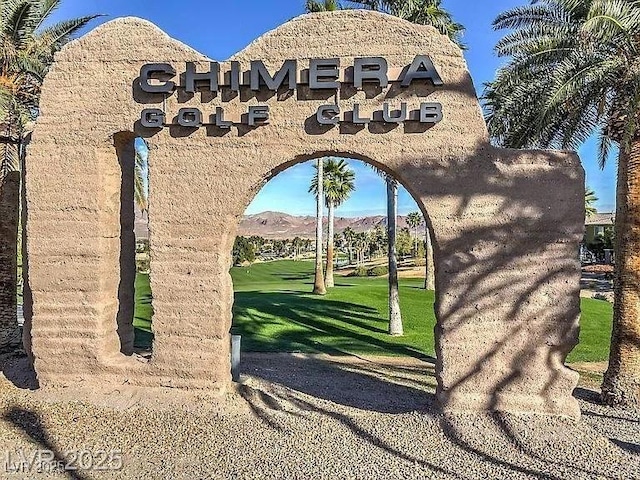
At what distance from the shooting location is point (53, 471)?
7.43m

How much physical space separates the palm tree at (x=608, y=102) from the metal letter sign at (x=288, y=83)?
287cm

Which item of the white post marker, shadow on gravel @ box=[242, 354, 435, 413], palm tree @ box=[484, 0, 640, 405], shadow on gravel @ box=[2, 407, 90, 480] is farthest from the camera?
the white post marker

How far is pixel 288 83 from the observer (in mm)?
9500

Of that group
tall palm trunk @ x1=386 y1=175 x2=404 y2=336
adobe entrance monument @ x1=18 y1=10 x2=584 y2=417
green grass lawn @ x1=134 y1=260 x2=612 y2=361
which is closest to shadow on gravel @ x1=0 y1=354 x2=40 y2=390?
adobe entrance monument @ x1=18 y1=10 x2=584 y2=417

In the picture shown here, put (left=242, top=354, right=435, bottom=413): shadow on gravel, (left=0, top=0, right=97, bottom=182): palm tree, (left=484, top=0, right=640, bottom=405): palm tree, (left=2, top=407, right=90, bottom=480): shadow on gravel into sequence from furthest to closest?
(left=0, top=0, right=97, bottom=182): palm tree → (left=242, top=354, right=435, bottom=413): shadow on gravel → (left=484, top=0, right=640, bottom=405): palm tree → (left=2, top=407, right=90, bottom=480): shadow on gravel

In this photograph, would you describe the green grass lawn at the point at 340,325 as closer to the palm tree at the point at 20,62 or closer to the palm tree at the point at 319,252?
the palm tree at the point at 319,252

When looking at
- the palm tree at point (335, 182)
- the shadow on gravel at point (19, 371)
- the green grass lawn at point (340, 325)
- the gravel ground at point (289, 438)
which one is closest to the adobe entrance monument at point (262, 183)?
the gravel ground at point (289, 438)

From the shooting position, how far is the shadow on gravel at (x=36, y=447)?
748 cm

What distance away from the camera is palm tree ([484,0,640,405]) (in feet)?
34.0

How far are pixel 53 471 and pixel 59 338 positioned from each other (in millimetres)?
3025

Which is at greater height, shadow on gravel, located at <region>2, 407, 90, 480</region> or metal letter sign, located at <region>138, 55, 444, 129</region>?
metal letter sign, located at <region>138, 55, 444, 129</region>

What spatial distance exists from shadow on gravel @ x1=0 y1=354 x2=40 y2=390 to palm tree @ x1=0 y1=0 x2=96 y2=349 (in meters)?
0.68

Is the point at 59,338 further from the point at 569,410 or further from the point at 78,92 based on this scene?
the point at 569,410

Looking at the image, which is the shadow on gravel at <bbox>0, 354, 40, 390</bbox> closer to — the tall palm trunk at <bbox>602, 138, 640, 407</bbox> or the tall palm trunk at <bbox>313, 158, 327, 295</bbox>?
the tall palm trunk at <bbox>602, 138, 640, 407</bbox>
